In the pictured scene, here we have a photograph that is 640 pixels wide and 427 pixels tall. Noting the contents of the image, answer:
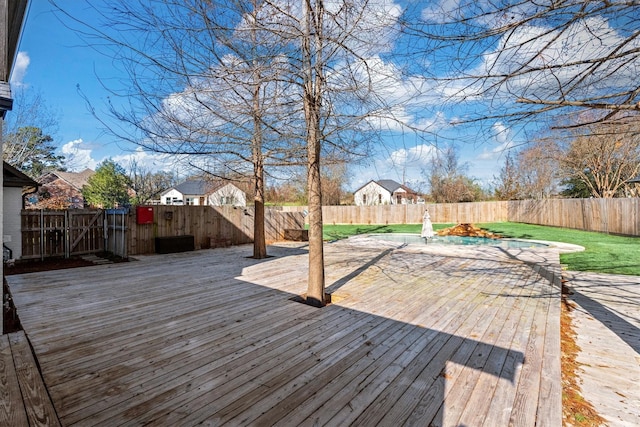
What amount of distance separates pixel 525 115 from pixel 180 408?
3356 millimetres

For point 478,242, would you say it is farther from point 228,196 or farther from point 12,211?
point 228,196

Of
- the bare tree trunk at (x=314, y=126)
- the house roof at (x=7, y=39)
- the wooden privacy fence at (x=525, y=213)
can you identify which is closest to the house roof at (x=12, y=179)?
the house roof at (x=7, y=39)

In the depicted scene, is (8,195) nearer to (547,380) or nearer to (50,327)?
(50,327)

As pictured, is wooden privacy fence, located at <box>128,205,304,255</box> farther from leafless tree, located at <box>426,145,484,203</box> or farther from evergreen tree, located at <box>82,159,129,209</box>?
leafless tree, located at <box>426,145,484,203</box>

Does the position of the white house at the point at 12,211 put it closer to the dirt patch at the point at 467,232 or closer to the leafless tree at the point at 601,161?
the dirt patch at the point at 467,232

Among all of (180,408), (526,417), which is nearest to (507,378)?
(526,417)

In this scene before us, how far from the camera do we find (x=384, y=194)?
1703 inches

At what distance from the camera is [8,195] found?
7.31 m

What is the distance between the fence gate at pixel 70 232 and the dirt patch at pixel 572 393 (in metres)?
9.16

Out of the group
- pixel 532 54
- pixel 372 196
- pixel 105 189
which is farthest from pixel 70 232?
pixel 372 196

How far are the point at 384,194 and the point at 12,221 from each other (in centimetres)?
3994

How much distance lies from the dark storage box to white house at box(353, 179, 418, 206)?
33962mm

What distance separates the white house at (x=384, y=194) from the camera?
42531 mm

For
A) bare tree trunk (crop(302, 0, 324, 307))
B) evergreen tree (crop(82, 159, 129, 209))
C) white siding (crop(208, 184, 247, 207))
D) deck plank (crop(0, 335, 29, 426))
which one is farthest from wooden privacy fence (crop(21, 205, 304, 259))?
evergreen tree (crop(82, 159, 129, 209))
